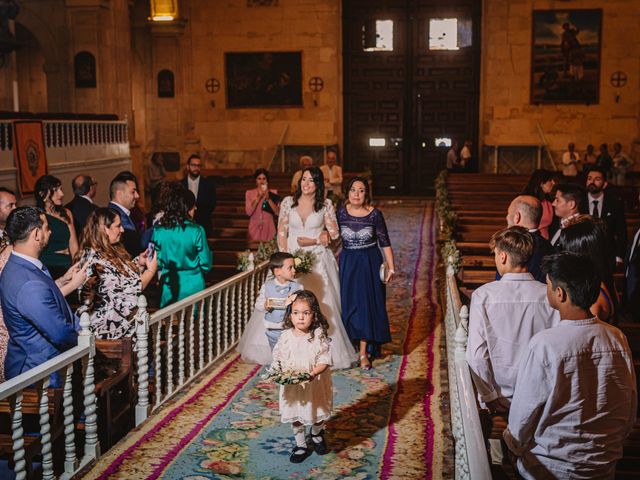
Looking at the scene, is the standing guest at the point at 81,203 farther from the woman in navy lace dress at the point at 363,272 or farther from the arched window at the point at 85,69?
the arched window at the point at 85,69

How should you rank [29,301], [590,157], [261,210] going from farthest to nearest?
[590,157] < [261,210] < [29,301]

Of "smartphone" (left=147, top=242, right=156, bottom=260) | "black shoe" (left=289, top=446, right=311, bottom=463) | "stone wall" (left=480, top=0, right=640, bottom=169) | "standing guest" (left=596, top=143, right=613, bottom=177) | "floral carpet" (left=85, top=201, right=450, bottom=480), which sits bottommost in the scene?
"floral carpet" (left=85, top=201, right=450, bottom=480)

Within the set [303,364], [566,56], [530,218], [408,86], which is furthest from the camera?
[408,86]

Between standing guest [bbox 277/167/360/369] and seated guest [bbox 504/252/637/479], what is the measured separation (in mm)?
4173

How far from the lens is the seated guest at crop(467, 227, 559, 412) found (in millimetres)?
4230

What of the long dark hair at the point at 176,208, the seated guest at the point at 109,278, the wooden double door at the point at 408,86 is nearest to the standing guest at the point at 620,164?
the wooden double door at the point at 408,86

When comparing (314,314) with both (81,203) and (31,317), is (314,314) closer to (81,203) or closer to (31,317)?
(31,317)

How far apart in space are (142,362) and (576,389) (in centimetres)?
360

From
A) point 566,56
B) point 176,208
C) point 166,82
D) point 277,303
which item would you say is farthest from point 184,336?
point 566,56

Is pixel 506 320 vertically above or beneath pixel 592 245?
beneath

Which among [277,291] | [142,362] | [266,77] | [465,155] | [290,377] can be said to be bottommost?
[142,362]

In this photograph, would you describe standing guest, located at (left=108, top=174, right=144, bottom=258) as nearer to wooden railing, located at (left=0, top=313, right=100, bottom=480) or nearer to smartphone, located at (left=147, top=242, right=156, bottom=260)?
smartphone, located at (left=147, top=242, right=156, bottom=260)

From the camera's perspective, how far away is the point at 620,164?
19984mm

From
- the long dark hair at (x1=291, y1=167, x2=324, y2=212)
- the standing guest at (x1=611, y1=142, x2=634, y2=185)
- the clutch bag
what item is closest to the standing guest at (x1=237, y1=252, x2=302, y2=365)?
the clutch bag
